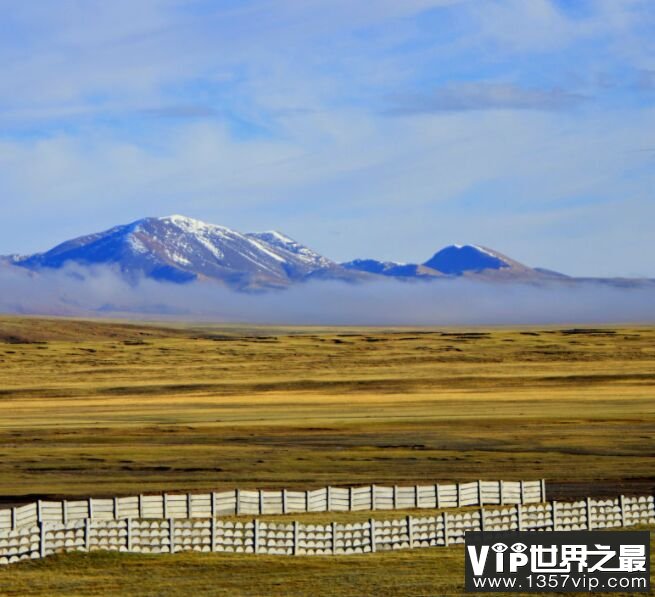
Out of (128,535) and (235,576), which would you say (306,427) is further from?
(235,576)

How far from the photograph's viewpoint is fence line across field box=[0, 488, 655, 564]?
41.0 metres

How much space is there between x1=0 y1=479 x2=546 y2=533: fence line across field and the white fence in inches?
39.2

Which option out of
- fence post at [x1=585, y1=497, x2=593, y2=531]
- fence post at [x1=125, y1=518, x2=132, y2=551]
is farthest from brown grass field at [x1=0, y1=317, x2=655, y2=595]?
fence post at [x1=585, y1=497, x2=593, y2=531]

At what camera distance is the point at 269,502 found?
5178 cm

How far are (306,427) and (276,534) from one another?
1969 inches

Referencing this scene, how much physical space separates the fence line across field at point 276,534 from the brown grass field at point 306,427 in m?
0.63

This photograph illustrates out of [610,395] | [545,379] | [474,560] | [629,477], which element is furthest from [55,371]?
[474,560]

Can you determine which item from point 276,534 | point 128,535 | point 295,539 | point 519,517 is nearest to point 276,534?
point 276,534

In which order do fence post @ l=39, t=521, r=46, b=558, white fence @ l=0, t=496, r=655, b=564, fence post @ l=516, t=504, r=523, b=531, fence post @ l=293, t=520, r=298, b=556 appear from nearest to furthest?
fence post @ l=39, t=521, r=46, b=558 < white fence @ l=0, t=496, r=655, b=564 < fence post @ l=293, t=520, r=298, b=556 < fence post @ l=516, t=504, r=523, b=531

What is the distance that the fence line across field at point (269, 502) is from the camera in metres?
45.6

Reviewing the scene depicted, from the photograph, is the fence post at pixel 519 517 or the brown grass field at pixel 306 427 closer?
the brown grass field at pixel 306 427

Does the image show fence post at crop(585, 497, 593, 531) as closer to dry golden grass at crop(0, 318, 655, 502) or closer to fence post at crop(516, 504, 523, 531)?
fence post at crop(516, 504, 523, 531)

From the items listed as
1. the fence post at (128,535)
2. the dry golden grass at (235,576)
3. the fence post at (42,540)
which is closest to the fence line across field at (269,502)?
the fence post at (42,540)

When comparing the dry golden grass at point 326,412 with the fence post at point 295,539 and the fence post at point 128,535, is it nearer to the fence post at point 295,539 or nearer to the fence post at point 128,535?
the fence post at point 128,535
